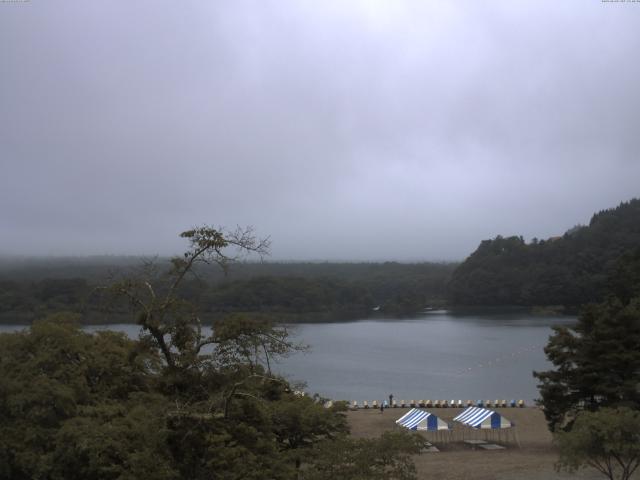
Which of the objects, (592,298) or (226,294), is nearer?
(226,294)

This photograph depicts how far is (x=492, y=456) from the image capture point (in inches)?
600

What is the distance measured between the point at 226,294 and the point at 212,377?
51.4m

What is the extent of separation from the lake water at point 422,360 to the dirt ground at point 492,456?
12.5 feet

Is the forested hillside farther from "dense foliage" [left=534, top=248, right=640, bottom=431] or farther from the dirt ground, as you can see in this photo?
"dense foliage" [left=534, top=248, right=640, bottom=431]

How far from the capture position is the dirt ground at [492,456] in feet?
43.2

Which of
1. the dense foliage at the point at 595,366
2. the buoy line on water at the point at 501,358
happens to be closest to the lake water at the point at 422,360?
the buoy line on water at the point at 501,358

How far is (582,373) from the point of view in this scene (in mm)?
14781

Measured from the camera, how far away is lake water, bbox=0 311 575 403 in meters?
28.8

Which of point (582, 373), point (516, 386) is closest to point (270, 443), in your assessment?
point (582, 373)

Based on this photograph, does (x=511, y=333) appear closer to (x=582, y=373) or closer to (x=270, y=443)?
(x=582, y=373)

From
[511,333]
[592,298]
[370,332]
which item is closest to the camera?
[511,333]

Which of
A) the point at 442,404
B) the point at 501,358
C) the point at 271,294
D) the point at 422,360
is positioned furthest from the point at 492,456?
the point at 271,294

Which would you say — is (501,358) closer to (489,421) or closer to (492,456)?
(489,421)

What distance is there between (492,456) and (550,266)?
56.7 m
